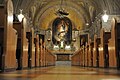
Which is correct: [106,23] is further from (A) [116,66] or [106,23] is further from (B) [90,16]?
(A) [116,66]

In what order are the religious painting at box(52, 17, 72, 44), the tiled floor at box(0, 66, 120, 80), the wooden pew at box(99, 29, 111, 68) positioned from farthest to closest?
the religious painting at box(52, 17, 72, 44) → the wooden pew at box(99, 29, 111, 68) → the tiled floor at box(0, 66, 120, 80)

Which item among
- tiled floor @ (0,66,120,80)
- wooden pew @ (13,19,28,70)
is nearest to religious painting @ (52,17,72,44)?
wooden pew @ (13,19,28,70)

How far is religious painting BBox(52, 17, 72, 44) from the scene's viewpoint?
38.4 meters

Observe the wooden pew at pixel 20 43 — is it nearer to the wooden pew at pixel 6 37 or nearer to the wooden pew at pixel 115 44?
the wooden pew at pixel 6 37

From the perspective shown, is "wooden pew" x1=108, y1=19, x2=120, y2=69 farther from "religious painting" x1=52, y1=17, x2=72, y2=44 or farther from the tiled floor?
"religious painting" x1=52, y1=17, x2=72, y2=44

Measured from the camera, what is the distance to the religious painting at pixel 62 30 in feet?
126

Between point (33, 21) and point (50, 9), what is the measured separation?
9.75 ft

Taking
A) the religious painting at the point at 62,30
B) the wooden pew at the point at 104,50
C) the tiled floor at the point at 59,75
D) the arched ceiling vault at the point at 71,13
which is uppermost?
the arched ceiling vault at the point at 71,13

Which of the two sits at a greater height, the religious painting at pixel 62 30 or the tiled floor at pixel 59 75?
the religious painting at pixel 62 30

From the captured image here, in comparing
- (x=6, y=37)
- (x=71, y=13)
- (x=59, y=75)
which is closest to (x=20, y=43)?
(x=6, y=37)

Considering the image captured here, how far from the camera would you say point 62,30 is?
39.0 meters

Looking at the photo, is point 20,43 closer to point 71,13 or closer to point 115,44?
point 115,44

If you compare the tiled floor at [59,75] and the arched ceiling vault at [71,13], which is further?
the arched ceiling vault at [71,13]

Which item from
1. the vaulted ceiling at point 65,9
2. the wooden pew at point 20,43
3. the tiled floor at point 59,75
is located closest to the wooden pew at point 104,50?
the wooden pew at point 20,43
